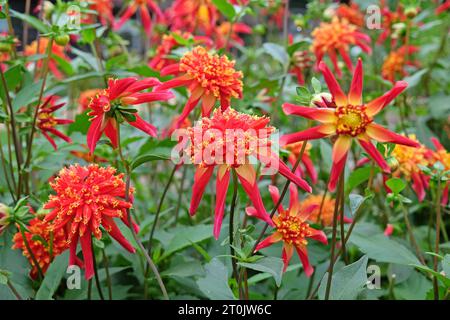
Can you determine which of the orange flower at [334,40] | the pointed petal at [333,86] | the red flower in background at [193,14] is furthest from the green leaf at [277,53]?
the pointed petal at [333,86]

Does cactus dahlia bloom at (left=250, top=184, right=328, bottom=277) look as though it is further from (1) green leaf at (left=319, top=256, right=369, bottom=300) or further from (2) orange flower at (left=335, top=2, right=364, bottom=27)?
(2) orange flower at (left=335, top=2, right=364, bottom=27)

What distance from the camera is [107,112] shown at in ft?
2.07

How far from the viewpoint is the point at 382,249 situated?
2.64 ft

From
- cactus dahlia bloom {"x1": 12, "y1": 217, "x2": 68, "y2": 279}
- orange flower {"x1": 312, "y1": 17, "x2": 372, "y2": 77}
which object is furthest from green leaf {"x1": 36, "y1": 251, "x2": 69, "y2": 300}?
orange flower {"x1": 312, "y1": 17, "x2": 372, "y2": 77}

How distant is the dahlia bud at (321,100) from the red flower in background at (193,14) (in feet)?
2.29

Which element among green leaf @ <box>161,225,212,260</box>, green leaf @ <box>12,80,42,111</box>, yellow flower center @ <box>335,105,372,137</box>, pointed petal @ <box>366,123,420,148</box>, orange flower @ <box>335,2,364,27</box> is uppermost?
orange flower @ <box>335,2,364,27</box>

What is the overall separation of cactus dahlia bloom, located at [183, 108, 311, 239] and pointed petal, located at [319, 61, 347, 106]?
0.23 ft

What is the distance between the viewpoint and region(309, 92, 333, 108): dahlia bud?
62cm

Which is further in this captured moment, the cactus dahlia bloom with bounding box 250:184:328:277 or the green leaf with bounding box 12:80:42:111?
the green leaf with bounding box 12:80:42:111

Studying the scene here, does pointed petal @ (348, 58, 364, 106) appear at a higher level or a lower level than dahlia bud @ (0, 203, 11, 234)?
higher

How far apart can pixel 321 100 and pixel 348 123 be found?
59 mm
